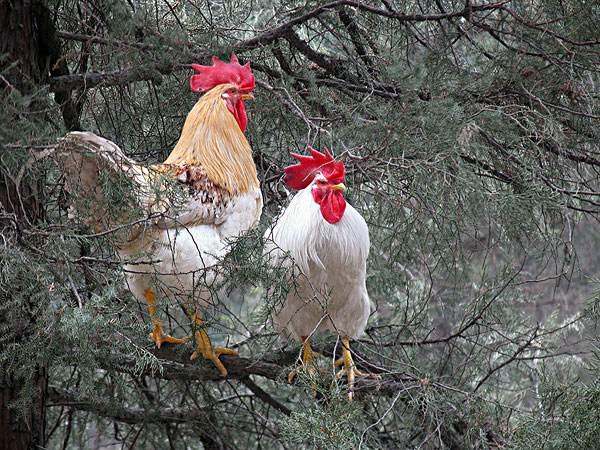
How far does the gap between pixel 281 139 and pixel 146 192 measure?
1.58 metres

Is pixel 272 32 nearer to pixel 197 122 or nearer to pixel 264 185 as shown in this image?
pixel 197 122

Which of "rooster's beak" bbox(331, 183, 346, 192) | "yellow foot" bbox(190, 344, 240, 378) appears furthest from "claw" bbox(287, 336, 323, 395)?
"rooster's beak" bbox(331, 183, 346, 192)

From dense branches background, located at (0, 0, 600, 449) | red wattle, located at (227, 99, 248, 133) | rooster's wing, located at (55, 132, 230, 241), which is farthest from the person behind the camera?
red wattle, located at (227, 99, 248, 133)

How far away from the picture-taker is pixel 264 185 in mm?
4609

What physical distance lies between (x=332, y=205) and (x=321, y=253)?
0.73 ft

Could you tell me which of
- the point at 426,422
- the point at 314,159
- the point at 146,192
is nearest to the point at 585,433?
the point at 426,422

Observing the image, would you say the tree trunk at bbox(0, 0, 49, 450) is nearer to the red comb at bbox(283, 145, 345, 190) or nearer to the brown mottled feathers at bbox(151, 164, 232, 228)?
the brown mottled feathers at bbox(151, 164, 232, 228)

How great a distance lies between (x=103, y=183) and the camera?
3.26 m

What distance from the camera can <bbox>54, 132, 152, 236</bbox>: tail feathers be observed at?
3.19 metres

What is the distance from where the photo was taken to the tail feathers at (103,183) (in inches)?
126

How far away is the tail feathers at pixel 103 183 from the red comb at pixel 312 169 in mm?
789

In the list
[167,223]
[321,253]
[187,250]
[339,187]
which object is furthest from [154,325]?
Answer: [339,187]

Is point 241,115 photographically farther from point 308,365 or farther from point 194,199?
point 308,365

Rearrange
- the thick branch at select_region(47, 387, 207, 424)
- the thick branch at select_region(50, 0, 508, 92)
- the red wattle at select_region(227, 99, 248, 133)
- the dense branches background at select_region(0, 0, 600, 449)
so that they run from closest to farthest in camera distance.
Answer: the dense branches background at select_region(0, 0, 600, 449), the thick branch at select_region(50, 0, 508, 92), the red wattle at select_region(227, 99, 248, 133), the thick branch at select_region(47, 387, 207, 424)
